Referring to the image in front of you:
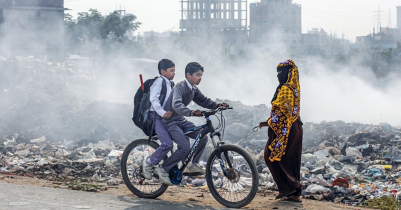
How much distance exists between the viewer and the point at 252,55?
59.3 meters

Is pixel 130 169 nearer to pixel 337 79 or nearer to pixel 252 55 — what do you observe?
pixel 337 79

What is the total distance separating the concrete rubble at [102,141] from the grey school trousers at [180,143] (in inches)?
53.8

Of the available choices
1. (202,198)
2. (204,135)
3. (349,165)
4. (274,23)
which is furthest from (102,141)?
(274,23)

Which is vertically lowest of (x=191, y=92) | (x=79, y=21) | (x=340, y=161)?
(x=340, y=161)

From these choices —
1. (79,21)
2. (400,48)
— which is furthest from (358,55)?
(79,21)

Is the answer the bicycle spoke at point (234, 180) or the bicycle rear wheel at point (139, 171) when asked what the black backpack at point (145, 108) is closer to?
the bicycle rear wheel at point (139, 171)

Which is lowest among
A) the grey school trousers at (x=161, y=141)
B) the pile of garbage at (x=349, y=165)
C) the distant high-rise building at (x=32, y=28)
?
the pile of garbage at (x=349, y=165)

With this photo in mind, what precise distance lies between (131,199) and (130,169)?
1.69ft

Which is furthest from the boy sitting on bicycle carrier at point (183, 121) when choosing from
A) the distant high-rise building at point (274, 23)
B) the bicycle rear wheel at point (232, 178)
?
the distant high-rise building at point (274, 23)

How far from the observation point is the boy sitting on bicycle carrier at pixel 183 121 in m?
6.17

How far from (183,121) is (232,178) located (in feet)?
3.02

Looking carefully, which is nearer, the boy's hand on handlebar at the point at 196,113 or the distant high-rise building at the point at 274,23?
the boy's hand on handlebar at the point at 196,113

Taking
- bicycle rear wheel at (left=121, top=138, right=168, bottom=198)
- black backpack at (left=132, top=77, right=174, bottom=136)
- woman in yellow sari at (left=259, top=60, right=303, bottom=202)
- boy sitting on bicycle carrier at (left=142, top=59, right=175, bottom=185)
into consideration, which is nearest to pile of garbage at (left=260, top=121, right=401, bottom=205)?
woman in yellow sari at (left=259, top=60, right=303, bottom=202)

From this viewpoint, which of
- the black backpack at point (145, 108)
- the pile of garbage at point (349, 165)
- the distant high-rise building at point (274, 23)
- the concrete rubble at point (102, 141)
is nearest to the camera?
the black backpack at point (145, 108)
